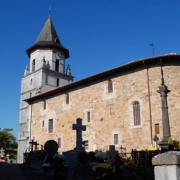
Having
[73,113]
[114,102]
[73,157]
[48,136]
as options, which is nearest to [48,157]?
[73,157]

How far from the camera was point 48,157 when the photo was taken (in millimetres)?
13312

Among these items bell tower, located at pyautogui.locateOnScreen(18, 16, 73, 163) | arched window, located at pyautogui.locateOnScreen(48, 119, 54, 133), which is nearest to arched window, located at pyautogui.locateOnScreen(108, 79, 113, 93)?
arched window, located at pyautogui.locateOnScreen(48, 119, 54, 133)

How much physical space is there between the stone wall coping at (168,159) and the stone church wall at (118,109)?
62.4ft

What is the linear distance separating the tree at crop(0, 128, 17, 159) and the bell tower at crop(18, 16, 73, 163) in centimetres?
1232

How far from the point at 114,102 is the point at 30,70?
21.4 m

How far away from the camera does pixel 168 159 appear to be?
410cm

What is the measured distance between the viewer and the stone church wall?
23.3 metres

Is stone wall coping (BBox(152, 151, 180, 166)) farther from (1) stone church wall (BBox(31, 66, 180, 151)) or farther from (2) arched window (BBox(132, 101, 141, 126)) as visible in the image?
(2) arched window (BBox(132, 101, 141, 126))

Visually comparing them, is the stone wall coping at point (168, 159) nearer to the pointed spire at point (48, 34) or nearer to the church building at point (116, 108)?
the church building at point (116, 108)

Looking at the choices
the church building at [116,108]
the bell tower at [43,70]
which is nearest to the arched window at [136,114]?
the church building at [116,108]

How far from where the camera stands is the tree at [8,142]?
52781 millimetres

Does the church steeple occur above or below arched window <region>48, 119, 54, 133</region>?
above

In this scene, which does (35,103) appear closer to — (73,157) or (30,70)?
(30,70)

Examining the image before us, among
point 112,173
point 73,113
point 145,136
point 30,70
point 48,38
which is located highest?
point 48,38
